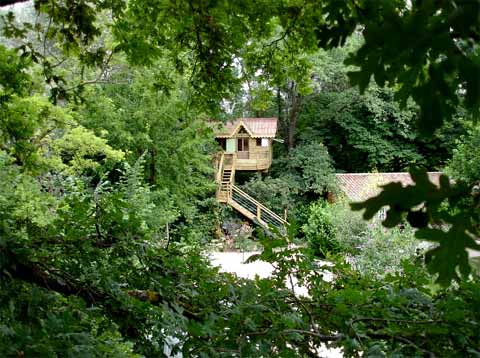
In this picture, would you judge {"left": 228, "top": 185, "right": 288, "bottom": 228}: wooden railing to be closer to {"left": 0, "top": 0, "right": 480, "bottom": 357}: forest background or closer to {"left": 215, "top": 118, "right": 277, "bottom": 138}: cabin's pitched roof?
{"left": 215, "top": 118, "right": 277, "bottom": 138}: cabin's pitched roof

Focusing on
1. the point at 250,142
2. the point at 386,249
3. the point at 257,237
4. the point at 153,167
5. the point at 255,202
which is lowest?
the point at 386,249

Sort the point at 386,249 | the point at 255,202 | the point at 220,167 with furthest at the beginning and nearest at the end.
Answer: the point at 220,167
the point at 255,202
the point at 386,249

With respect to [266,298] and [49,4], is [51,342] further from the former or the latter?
[49,4]

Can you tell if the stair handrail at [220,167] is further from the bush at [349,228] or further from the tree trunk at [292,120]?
the bush at [349,228]

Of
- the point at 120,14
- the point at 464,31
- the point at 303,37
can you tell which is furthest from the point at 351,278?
the point at 120,14

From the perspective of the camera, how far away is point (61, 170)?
8.57 meters

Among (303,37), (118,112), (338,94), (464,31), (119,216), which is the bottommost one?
(119,216)

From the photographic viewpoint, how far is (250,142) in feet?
52.8

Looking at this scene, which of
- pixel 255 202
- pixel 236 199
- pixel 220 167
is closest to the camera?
pixel 255 202

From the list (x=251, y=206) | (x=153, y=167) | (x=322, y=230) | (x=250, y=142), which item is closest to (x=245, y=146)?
(x=250, y=142)

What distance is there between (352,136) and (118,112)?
27.8 ft

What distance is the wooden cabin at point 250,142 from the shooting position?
52.4 ft

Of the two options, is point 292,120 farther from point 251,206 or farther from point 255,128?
point 251,206

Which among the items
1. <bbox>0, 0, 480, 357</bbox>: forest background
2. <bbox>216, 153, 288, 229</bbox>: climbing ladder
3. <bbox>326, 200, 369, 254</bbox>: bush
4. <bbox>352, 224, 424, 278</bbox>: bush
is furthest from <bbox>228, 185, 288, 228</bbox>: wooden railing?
<bbox>0, 0, 480, 357</bbox>: forest background
